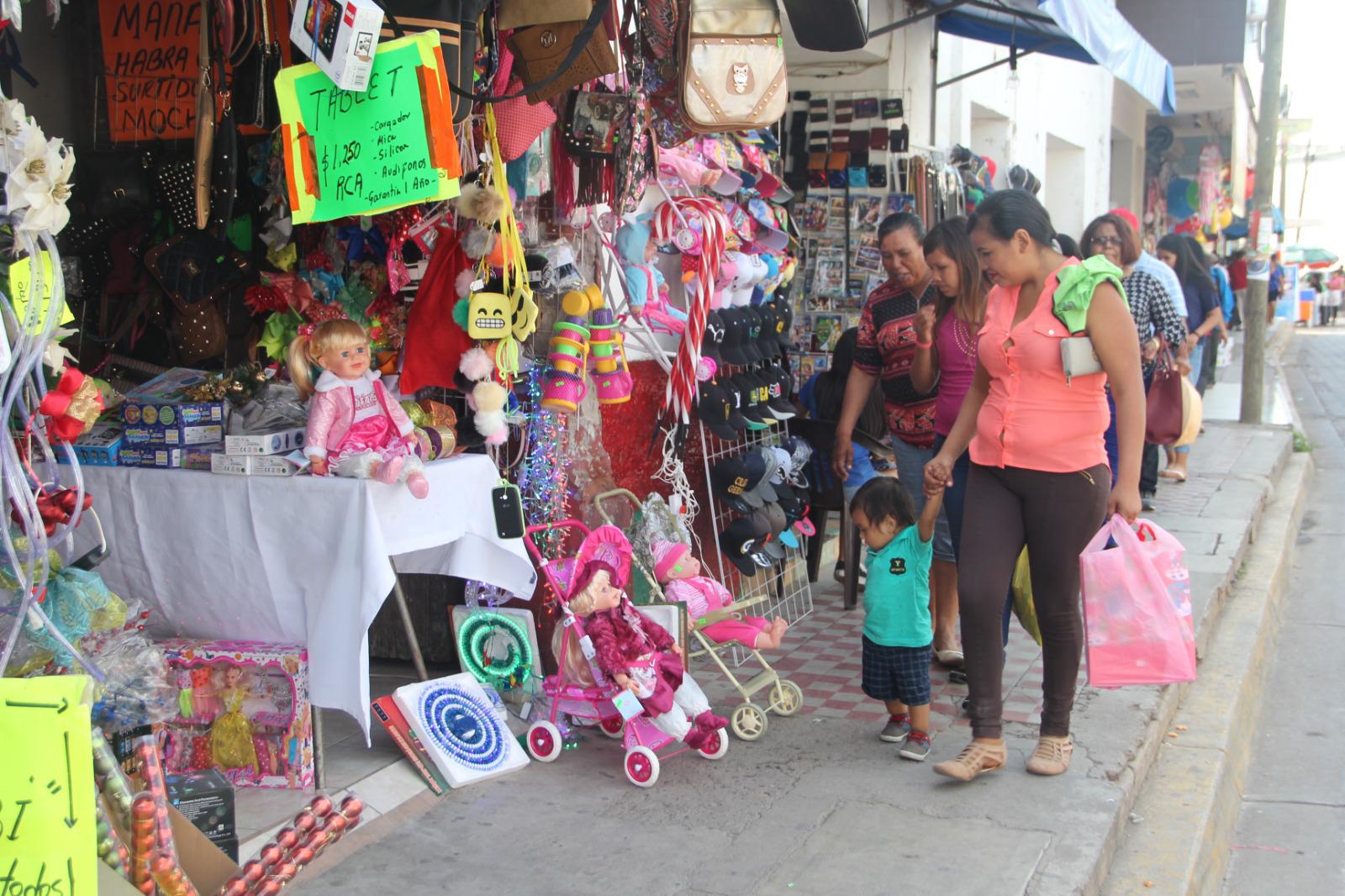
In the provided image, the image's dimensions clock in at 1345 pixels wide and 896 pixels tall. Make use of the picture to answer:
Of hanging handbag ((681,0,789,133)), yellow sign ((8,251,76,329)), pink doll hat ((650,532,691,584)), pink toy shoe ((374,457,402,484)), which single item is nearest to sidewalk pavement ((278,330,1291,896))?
pink doll hat ((650,532,691,584))

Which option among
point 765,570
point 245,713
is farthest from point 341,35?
point 765,570

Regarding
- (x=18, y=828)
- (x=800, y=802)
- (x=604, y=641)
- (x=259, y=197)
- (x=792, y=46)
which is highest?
(x=792, y=46)

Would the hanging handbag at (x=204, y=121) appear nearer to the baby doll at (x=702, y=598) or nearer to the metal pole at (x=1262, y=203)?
the baby doll at (x=702, y=598)

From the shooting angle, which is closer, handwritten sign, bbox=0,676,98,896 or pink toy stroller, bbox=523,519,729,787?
handwritten sign, bbox=0,676,98,896

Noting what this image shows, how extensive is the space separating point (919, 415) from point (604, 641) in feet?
5.60

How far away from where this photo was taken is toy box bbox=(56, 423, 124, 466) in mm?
4047

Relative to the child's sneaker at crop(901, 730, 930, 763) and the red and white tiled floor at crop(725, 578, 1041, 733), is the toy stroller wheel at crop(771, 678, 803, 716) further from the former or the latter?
the child's sneaker at crop(901, 730, 930, 763)

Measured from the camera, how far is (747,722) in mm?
4430

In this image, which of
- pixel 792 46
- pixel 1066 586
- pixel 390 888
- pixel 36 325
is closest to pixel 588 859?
pixel 390 888

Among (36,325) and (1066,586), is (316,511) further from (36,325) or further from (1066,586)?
(1066,586)

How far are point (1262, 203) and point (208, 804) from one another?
534 inches

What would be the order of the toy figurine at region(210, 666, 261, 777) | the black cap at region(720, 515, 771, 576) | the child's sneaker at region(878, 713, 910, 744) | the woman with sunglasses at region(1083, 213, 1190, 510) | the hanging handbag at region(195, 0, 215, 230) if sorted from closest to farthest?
the hanging handbag at region(195, 0, 215, 230) → the toy figurine at region(210, 666, 261, 777) → the child's sneaker at region(878, 713, 910, 744) → the black cap at region(720, 515, 771, 576) → the woman with sunglasses at region(1083, 213, 1190, 510)

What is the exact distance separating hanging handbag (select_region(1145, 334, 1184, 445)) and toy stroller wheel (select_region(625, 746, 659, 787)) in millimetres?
4645

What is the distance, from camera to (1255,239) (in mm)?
13547
